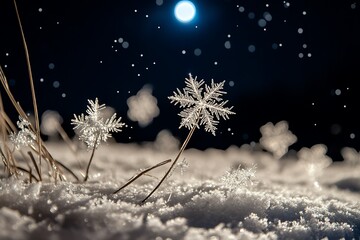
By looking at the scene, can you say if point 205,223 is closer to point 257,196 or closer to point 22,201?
point 257,196

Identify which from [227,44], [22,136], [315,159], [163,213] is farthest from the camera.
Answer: [227,44]

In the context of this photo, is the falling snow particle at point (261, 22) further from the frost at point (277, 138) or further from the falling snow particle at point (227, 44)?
the frost at point (277, 138)

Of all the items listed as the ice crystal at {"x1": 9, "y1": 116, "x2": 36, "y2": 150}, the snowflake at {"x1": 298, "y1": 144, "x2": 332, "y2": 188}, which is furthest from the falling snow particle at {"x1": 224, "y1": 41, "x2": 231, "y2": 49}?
the ice crystal at {"x1": 9, "y1": 116, "x2": 36, "y2": 150}

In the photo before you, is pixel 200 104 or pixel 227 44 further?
pixel 227 44

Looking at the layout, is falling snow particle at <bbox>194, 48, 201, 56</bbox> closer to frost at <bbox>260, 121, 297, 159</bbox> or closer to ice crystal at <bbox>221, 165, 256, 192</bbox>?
frost at <bbox>260, 121, 297, 159</bbox>

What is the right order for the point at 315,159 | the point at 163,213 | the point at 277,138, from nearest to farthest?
the point at 163,213 < the point at 315,159 < the point at 277,138

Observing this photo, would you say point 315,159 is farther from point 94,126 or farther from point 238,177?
point 94,126

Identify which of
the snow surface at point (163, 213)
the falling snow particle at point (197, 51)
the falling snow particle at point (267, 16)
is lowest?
the snow surface at point (163, 213)

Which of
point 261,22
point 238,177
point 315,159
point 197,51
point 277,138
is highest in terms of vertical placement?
point 261,22

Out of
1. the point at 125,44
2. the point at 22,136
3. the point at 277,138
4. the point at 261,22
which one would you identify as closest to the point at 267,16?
the point at 261,22

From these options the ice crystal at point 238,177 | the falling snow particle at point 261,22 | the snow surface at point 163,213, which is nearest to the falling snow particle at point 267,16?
the falling snow particle at point 261,22

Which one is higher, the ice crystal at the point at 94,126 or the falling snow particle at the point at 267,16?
the falling snow particle at the point at 267,16
